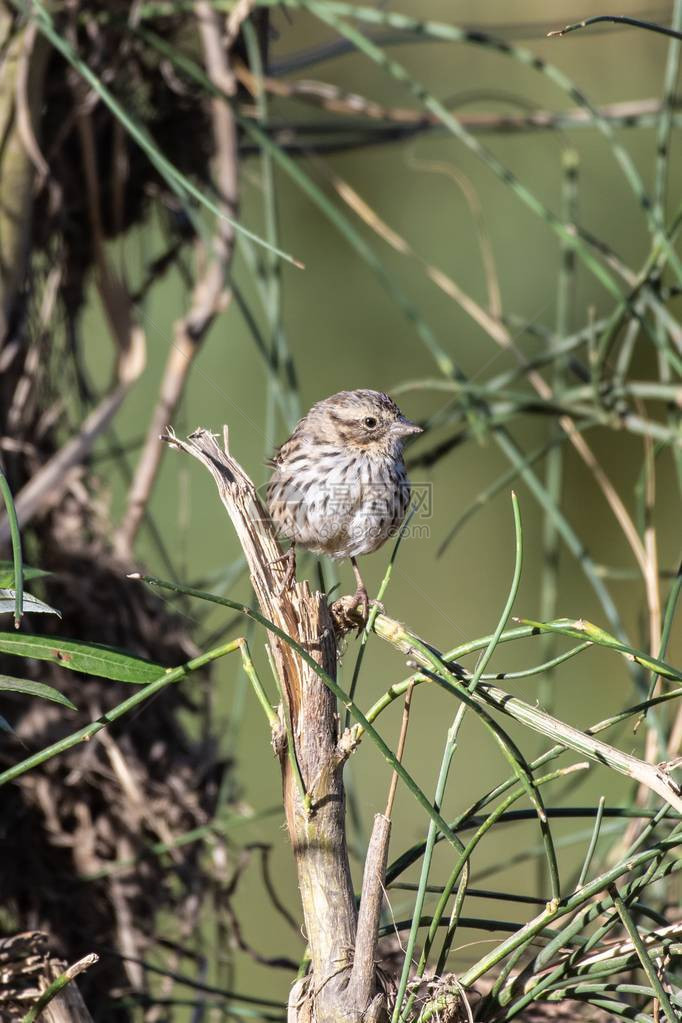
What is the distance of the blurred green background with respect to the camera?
3.89 m

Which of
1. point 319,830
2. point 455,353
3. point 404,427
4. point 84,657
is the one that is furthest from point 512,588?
point 455,353

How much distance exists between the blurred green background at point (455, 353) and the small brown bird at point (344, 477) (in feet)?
3.92

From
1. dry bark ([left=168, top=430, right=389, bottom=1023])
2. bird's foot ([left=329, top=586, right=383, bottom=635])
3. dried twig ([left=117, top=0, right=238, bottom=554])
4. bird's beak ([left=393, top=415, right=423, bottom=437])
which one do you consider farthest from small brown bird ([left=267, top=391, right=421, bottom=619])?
dry bark ([left=168, top=430, right=389, bottom=1023])

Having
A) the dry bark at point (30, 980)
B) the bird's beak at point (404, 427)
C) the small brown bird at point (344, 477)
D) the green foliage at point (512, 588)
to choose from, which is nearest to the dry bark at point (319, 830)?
the green foliage at point (512, 588)

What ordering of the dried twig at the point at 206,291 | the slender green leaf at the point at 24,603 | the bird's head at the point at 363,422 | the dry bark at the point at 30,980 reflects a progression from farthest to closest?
the dried twig at the point at 206,291, the bird's head at the point at 363,422, the dry bark at the point at 30,980, the slender green leaf at the point at 24,603

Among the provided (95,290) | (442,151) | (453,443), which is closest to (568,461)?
(442,151)

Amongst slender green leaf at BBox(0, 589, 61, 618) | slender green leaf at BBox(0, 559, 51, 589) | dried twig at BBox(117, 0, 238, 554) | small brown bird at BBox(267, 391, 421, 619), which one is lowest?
slender green leaf at BBox(0, 589, 61, 618)

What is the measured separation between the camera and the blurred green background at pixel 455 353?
3891 millimetres

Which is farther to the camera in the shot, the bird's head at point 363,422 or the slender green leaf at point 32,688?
the bird's head at point 363,422

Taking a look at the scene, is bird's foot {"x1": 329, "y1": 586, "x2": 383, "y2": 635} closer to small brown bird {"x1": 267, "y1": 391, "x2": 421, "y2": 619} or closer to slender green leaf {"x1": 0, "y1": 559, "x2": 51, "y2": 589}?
slender green leaf {"x1": 0, "y1": 559, "x2": 51, "y2": 589}

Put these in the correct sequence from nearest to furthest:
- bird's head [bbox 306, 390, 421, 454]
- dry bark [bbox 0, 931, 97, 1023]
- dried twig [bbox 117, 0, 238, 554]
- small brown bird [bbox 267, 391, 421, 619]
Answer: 1. dry bark [bbox 0, 931, 97, 1023]
2. small brown bird [bbox 267, 391, 421, 619]
3. bird's head [bbox 306, 390, 421, 454]
4. dried twig [bbox 117, 0, 238, 554]

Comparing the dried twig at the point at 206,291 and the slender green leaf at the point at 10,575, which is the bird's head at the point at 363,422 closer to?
the dried twig at the point at 206,291

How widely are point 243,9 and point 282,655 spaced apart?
5.52ft

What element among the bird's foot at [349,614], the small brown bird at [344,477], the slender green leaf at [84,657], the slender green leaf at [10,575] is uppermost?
the small brown bird at [344,477]
